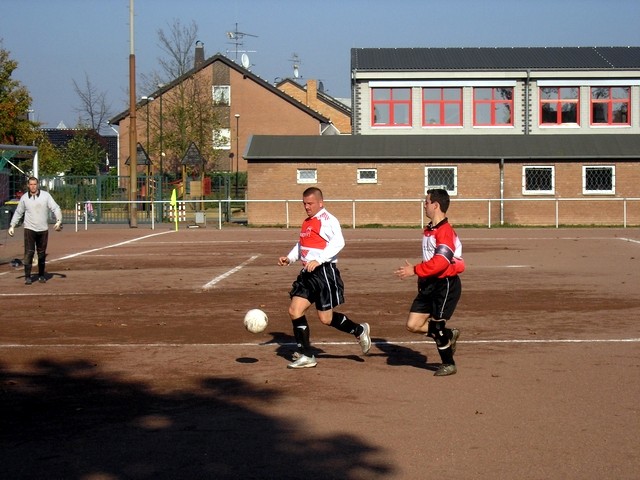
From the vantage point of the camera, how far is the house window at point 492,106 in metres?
50.8

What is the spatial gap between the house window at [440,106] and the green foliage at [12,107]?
64.3 feet

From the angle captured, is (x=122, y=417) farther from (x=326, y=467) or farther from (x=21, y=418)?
(x=326, y=467)

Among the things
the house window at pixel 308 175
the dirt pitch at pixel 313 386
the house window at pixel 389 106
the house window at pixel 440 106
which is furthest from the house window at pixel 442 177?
the dirt pitch at pixel 313 386

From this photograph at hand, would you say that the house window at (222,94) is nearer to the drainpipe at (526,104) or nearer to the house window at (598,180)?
the drainpipe at (526,104)

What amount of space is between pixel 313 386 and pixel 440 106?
143 feet

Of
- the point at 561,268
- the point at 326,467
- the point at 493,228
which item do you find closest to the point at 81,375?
the point at 326,467

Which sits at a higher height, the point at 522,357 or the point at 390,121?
the point at 390,121

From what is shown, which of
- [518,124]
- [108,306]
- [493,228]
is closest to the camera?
[108,306]

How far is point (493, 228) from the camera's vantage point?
38.7 meters

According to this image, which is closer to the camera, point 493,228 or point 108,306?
point 108,306

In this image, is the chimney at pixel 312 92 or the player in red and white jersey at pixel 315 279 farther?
the chimney at pixel 312 92

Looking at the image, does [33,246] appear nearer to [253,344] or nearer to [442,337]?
[253,344]

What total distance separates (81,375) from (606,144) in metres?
37.4

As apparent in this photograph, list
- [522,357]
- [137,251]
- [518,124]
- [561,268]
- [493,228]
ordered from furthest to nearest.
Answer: [518,124] → [493,228] → [137,251] → [561,268] → [522,357]
